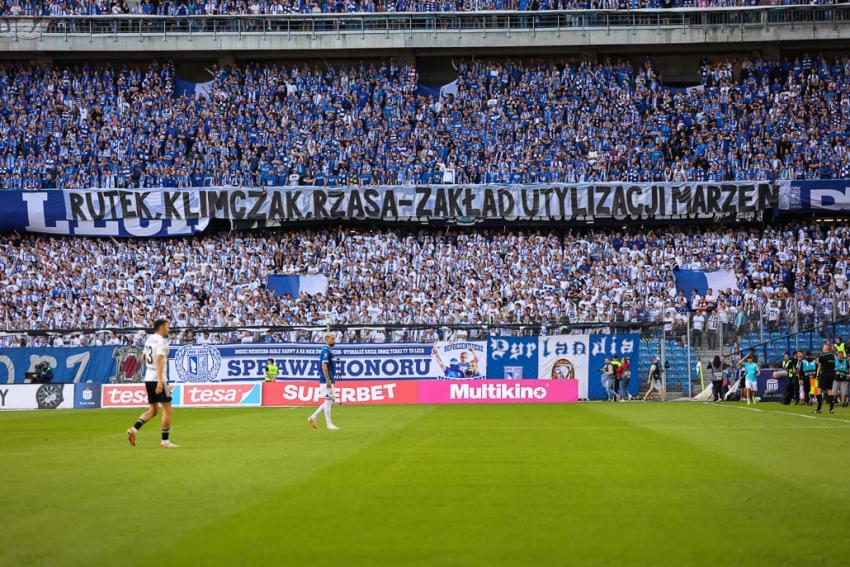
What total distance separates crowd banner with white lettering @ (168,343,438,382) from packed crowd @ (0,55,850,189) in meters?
12.8

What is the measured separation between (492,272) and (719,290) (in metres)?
10.3

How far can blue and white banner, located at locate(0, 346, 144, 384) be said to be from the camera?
150ft

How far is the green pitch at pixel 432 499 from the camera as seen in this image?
28.4 ft

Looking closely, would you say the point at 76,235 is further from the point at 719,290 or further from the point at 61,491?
the point at 61,491

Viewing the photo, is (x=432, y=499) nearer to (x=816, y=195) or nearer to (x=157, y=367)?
(x=157, y=367)

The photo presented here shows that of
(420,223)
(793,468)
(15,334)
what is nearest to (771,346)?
(420,223)

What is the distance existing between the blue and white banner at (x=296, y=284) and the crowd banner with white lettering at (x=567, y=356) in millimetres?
11756

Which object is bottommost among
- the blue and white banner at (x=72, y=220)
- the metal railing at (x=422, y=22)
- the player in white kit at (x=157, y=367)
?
the player in white kit at (x=157, y=367)

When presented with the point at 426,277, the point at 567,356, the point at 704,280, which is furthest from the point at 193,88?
the point at 704,280

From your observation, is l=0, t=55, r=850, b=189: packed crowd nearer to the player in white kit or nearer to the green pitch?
the green pitch

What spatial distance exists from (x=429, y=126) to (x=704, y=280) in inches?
664

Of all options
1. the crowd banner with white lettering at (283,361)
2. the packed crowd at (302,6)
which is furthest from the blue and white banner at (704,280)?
the packed crowd at (302,6)

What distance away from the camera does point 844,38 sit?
58.2m

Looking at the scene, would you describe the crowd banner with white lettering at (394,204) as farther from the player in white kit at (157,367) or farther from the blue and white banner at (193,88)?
the player in white kit at (157,367)
